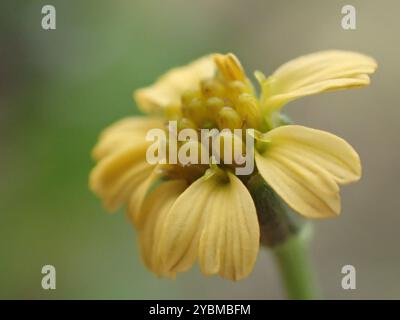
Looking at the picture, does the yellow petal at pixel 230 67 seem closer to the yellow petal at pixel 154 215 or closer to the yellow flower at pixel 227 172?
the yellow flower at pixel 227 172

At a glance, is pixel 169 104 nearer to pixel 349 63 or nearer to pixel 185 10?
pixel 349 63

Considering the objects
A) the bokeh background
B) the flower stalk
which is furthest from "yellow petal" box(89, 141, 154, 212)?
the bokeh background

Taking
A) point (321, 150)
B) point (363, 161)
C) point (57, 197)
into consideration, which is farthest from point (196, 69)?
point (363, 161)

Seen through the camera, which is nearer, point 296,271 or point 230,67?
point 230,67

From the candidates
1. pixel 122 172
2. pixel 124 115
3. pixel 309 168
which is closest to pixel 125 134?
pixel 122 172

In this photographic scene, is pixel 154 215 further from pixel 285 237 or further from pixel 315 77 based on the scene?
pixel 315 77

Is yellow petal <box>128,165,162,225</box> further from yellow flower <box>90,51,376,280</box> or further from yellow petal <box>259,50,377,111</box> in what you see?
yellow petal <box>259,50,377,111</box>

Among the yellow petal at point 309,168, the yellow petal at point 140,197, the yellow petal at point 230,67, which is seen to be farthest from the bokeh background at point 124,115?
the yellow petal at point 309,168
